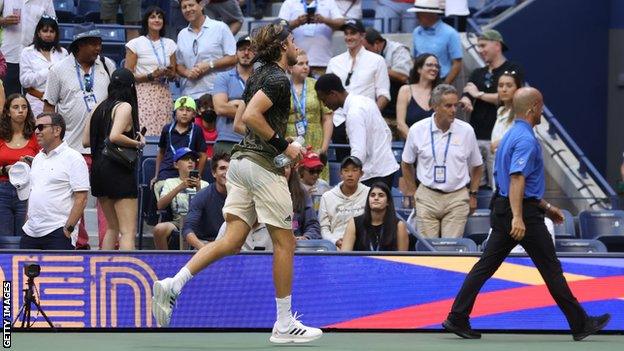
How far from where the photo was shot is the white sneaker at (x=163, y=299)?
10.1m

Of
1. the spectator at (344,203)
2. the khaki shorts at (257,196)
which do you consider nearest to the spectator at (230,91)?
the spectator at (344,203)

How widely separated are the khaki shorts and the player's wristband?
0.83ft

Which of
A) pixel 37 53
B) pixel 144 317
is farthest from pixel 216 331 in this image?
pixel 37 53

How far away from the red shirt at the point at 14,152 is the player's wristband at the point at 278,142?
4.47 metres

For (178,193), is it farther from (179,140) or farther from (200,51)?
(200,51)

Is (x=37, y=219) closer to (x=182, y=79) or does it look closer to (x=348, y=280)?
(x=348, y=280)

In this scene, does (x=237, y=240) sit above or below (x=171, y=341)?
above

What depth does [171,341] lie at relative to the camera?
1075cm

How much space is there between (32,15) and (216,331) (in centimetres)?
623

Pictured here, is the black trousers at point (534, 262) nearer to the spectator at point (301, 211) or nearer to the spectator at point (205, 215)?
the spectator at point (301, 211)

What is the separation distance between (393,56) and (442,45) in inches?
21.6

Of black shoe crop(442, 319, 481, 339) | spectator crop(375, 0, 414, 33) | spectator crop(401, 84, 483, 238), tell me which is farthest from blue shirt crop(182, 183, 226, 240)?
spectator crop(375, 0, 414, 33)

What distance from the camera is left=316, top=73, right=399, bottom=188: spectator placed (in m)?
14.3

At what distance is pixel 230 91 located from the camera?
1550 cm
